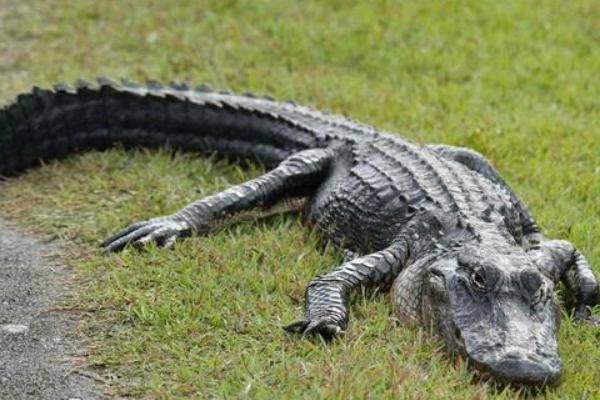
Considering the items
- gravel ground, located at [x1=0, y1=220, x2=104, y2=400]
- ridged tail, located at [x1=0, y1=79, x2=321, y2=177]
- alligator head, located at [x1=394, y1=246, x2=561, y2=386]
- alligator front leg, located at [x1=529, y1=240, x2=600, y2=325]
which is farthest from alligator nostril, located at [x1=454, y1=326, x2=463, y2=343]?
ridged tail, located at [x1=0, y1=79, x2=321, y2=177]

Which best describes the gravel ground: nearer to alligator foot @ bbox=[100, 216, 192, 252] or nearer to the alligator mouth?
alligator foot @ bbox=[100, 216, 192, 252]

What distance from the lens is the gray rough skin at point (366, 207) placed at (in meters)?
4.30

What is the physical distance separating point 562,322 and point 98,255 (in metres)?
2.34

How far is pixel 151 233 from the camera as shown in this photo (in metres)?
5.54

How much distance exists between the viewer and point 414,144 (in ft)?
19.8

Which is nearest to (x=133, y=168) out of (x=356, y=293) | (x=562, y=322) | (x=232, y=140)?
(x=232, y=140)

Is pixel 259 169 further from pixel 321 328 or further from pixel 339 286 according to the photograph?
pixel 321 328

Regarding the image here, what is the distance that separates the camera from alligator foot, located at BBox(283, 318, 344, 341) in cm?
451

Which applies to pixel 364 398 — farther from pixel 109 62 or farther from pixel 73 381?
pixel 109 62

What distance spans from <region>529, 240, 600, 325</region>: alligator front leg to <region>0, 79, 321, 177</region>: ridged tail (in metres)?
1.80

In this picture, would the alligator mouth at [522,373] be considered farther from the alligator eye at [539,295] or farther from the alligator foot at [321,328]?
the alligator foot at [321,328]

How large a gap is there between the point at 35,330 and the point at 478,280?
1.95 metres

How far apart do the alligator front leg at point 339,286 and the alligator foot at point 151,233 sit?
1019 mm

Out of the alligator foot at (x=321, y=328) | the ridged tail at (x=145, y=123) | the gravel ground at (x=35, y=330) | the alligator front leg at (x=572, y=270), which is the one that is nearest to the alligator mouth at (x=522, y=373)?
the alligator foot at (x=321, y=328)
